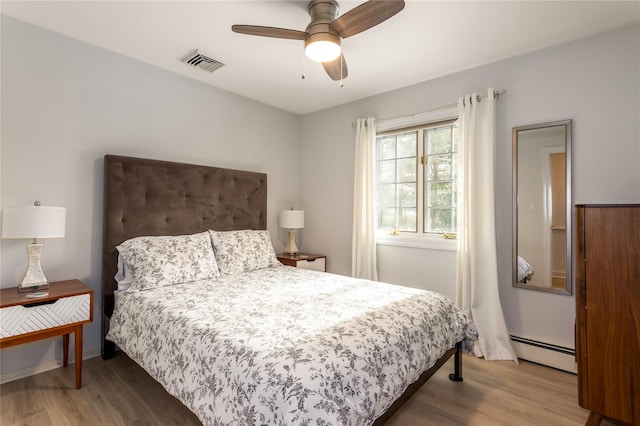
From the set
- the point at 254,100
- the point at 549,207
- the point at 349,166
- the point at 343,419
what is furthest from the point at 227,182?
the point at 549,207

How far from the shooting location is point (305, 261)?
3812 mm

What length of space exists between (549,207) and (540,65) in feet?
3.94

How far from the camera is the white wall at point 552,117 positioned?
2.31 m

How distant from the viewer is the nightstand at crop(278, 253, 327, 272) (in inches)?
147

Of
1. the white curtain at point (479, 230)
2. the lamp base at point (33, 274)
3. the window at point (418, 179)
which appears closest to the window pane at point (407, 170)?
the window at point (418, 179)

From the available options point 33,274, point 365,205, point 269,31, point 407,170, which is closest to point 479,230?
point 407,170

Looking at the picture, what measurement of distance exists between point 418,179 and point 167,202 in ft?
8.43

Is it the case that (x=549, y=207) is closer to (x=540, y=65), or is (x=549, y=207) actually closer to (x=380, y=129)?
(x=540, y=65)

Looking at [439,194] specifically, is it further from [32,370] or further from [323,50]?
[32,370]

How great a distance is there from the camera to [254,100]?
154 inches

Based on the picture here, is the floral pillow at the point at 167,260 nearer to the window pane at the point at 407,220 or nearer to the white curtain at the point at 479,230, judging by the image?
the window pane at the point at 407,220

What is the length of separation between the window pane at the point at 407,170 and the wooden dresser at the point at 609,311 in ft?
5.62

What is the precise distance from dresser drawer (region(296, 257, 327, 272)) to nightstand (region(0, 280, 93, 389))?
2.08 m

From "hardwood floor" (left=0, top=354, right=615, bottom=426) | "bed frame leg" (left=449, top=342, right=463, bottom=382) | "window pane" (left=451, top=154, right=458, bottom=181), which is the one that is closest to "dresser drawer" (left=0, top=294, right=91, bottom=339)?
"hardwood floor" (left=0, top=354, right=615, bottom=426)
